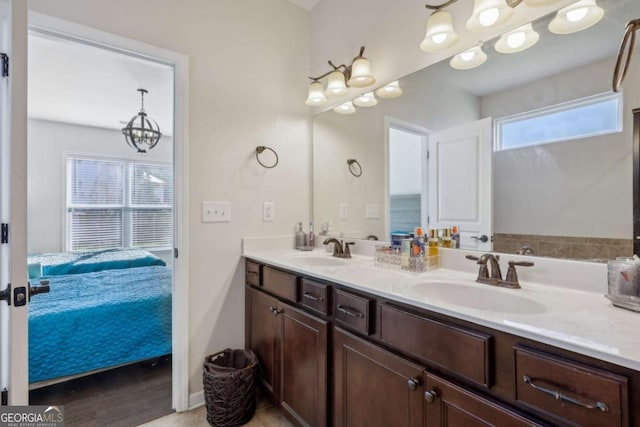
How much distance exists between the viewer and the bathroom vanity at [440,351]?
0.67 metres

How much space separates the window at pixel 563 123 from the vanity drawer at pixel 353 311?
922mm

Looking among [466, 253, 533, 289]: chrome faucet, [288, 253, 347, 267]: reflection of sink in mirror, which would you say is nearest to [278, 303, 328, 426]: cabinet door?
[288, 253, 347, 267]: reflection of sink in mirror

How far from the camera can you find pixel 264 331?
1.84m

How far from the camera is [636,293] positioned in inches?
35.0

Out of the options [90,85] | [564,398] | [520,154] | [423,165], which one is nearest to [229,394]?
[564,398]

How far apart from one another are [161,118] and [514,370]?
4.60m

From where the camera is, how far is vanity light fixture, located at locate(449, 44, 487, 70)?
4.69 ft

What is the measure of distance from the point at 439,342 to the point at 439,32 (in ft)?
4.29

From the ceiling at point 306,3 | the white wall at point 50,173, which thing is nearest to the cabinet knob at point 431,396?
the ceiling at point 306,3

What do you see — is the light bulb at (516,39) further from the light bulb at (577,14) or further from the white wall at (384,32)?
the light bulb at (577,14)

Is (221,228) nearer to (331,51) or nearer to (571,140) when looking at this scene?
(331,51)

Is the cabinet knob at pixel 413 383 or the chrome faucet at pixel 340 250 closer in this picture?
the cabinet knob at pixel 413 383

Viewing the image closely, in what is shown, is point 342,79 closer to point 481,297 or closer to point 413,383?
point 481,297

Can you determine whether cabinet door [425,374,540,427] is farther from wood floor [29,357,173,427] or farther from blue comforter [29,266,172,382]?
blue comforter [29,266,172,382]
